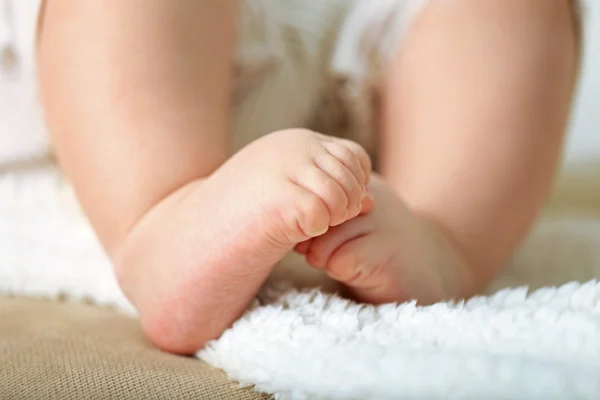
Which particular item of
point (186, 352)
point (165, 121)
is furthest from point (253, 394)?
point (165, 121)

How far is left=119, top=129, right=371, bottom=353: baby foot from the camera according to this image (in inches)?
13.7

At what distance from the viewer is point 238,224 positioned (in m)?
0.36

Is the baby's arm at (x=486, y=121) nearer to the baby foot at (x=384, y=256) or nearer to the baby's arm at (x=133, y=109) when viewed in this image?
the baby foot at (x=384, y=256)

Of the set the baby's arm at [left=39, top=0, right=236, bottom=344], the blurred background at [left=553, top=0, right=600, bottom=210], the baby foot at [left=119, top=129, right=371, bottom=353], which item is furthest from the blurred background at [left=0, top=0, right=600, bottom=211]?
the baby foot at [left=119, top=129, right=371, bottom=353]

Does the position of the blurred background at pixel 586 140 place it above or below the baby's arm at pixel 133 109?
below

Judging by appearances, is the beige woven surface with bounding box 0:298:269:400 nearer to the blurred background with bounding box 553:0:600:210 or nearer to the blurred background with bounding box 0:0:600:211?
the blurred background with bounding box 0:0:600:211

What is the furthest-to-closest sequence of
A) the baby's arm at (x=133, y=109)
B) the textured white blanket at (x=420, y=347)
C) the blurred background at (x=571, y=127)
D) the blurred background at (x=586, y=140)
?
the blurred background at (x=586, y=140)
the blurred background at (x=571, y=127)
the baby's arm at (x=133, y=109)
the textured white blanket at (x=420, y=347)

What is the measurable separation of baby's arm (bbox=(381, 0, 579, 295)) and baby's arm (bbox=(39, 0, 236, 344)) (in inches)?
6.2

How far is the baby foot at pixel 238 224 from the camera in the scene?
1.14ft

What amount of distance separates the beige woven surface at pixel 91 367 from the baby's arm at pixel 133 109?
1.8 inches

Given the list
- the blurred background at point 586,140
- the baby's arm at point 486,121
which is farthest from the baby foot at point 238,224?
the blurred background at point 586,140

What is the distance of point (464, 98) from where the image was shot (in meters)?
0.52

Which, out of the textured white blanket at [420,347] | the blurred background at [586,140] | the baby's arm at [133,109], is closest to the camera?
the textured white blanket at [420,347]

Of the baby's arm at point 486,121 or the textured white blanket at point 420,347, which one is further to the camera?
the baby's arm at point 486,121
